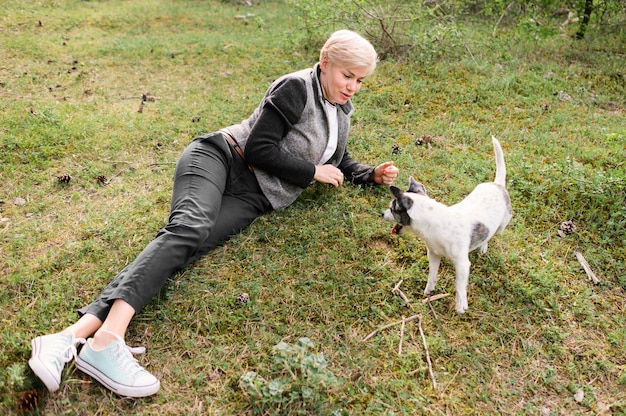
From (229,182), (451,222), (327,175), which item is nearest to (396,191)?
(451,222)

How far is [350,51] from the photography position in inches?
121

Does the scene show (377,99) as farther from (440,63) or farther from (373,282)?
(373,282)

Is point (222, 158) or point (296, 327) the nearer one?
point (296, 327)

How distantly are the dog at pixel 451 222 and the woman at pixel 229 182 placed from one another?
97cm

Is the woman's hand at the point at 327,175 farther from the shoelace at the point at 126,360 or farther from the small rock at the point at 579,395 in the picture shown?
the small rock at the point at 579,395

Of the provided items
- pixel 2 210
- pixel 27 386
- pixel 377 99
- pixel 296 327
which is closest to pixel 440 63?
pixel 377 99

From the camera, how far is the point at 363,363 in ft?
8.52

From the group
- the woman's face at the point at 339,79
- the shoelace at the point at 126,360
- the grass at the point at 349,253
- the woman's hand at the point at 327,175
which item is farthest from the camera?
the woman's hand at the point at 327,175

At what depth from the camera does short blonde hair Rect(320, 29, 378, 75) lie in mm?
3084

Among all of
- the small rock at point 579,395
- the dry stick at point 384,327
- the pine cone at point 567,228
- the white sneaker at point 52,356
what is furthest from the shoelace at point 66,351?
the pine cone at point 567,228

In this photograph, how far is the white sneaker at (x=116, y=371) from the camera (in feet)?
7.64

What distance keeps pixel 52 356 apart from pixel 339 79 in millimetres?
2430

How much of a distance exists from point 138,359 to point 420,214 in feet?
5.91

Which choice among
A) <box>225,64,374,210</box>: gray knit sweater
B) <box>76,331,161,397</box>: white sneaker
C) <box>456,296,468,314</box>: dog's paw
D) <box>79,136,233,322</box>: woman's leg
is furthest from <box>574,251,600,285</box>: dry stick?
<box>76,331,161,397</box>: white sneaker
